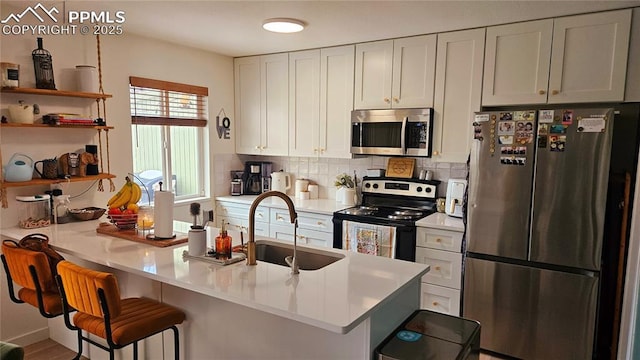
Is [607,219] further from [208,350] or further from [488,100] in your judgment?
[208,350]

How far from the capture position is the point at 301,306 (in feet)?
4.97

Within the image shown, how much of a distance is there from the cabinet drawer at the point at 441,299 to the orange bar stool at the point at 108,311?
189 cm

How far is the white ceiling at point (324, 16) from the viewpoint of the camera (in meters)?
2.58

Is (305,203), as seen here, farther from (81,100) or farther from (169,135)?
(81,100)

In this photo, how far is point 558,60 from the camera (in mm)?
2797

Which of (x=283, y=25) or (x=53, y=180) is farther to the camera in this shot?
(x=283, y=25)

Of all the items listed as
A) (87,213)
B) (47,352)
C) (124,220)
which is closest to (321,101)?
(124,220)

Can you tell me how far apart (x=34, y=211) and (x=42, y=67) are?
0.99 metres

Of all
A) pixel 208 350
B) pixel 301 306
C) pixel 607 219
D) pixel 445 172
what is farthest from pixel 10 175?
pixel 607 219

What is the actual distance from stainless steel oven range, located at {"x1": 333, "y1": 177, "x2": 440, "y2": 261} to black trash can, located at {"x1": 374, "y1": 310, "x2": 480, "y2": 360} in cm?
122

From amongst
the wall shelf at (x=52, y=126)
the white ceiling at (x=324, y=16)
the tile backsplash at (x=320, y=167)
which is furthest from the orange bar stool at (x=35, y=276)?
the tile backsplash at (x=320, y=167)

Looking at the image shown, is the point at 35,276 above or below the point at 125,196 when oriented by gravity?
below

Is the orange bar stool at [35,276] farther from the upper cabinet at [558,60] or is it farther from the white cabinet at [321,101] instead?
the upper cabinet at [558,60]

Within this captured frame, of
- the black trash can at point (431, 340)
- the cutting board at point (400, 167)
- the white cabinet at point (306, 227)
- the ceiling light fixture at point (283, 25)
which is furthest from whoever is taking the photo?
the cutting board at point (400, 167)
